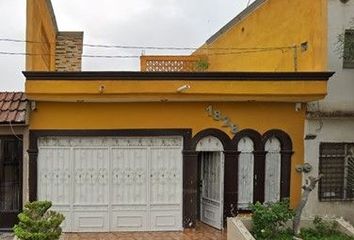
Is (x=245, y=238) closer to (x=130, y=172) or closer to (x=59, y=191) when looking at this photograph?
(x=130, y=172)

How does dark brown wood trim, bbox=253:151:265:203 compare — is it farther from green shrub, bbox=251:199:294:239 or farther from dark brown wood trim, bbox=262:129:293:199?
green shrub, bbox=251:199:294:239

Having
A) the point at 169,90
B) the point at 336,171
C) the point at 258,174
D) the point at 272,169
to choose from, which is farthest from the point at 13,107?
the point at 336,171

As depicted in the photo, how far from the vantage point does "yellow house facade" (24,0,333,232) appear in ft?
39.4

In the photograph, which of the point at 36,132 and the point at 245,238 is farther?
the point at 36,132

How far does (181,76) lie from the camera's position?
38.2 ft

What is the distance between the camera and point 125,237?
1218cm

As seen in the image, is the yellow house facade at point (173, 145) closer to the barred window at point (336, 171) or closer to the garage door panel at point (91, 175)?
the garage door panel at point (91, 175)

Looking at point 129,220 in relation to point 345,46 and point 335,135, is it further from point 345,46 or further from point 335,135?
point 345,46

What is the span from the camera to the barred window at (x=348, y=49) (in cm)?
1244

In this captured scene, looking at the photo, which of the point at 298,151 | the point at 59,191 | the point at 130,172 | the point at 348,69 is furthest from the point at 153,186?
the point at 348,69

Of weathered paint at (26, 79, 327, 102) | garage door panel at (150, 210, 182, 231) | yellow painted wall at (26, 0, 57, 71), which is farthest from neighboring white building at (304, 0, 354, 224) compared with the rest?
yellow painted wall at (26, 0, 57, 71)

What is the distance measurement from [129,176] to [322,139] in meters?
5.28

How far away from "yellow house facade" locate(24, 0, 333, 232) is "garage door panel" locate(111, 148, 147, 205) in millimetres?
26

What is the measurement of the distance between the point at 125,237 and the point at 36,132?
348 cm
